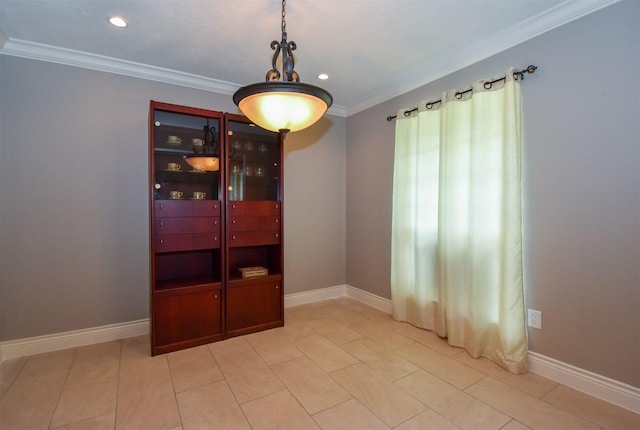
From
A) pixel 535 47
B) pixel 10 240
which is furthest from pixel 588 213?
pixel 10 240

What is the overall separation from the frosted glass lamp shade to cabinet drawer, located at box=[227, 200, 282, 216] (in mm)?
1348

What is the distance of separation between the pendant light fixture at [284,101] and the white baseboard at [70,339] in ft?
8.17

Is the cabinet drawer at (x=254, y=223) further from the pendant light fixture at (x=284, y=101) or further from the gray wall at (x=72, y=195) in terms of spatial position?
the pendant light fixture at (x=284, y=101)

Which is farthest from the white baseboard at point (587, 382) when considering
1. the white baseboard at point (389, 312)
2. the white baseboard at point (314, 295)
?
the white baseboard at point (314, 295)

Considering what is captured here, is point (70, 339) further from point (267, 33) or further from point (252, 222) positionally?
point (267, 33)

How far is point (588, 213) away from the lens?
200 centimetres

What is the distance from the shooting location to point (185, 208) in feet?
8.93

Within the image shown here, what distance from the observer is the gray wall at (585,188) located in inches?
72.4

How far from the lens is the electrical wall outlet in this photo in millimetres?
2236

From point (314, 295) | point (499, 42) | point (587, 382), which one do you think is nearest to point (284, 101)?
point (499, 42)

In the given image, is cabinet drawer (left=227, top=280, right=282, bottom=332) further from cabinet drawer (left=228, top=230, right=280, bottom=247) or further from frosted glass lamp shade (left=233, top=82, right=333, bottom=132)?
frosted glass lamp shade (left=233, top=82, right=333, bottom=132)

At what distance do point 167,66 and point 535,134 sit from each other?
3238 mm

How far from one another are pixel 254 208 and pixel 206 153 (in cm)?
70

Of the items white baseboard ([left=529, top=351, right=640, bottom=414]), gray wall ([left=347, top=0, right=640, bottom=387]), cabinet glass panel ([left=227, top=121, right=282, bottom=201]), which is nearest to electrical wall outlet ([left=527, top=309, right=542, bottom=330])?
gray wall ([left=347, top=0, right=640, bottom=387])
